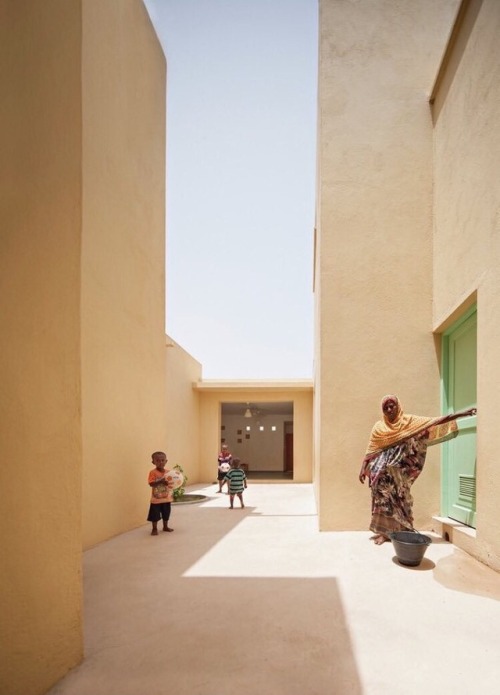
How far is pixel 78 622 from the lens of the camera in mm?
2420

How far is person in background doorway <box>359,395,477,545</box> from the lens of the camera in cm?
495

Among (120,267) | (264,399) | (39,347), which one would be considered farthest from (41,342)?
(264,399)

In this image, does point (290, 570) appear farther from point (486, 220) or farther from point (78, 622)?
point (486, 220)

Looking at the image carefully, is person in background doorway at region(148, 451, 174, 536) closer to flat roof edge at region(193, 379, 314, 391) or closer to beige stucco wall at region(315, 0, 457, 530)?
beige stucco wall at region(315, 0, 457, 530)

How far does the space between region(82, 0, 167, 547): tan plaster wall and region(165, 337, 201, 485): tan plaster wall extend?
296 cm

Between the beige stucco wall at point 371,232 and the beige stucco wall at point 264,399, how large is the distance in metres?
7.08

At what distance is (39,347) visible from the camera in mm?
2219

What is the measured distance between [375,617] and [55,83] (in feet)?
11.9

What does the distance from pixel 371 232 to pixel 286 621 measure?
15.0 feet

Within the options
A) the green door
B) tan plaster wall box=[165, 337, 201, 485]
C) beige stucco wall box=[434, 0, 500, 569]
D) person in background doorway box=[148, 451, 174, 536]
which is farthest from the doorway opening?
beige stucco wall box=[434, 0, 500, 569]

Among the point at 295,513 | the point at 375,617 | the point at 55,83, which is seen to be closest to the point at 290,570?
the point at 375,617

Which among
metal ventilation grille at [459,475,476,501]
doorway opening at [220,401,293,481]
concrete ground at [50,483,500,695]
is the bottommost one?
doorway opening at [220,401,293,481]

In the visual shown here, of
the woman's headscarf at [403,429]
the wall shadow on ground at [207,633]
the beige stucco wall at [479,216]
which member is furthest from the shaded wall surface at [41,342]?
the woman's headscarf at [403,429]

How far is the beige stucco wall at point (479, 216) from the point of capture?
401cm
